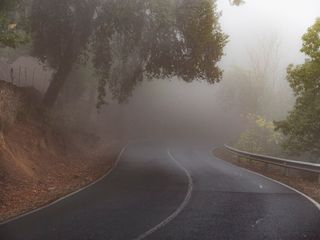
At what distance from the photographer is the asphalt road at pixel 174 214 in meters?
9.25

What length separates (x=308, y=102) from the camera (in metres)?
22.4

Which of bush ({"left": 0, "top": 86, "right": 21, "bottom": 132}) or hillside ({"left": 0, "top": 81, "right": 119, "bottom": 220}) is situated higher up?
bush ({"left": 0, "top": 86, "right": 21, "bottom": 132})

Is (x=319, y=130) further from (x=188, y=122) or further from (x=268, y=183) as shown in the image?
(x=188, y=122)

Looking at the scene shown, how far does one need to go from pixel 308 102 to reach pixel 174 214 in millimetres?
13520

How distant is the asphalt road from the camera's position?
925cm

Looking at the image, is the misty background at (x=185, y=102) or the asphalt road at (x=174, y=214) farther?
the misty background at (x=185, y=102)

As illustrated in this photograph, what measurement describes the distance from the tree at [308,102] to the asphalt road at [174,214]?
5.57 m

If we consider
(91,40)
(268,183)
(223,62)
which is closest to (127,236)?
(268,183)

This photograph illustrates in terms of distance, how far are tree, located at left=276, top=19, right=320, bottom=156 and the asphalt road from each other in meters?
5.57

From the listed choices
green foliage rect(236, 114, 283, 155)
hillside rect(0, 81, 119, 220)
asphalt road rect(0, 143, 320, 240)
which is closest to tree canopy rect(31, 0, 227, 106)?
hillside rect(0, 81, 119, 220)

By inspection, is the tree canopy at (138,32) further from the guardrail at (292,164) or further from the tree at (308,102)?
the guardrail at (292,164)

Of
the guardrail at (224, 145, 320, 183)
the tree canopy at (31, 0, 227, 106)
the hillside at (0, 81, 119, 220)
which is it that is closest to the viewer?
the hillside at (0, 81, 119, 220)

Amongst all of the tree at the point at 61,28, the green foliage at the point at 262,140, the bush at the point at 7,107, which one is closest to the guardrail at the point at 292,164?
the green foliage at the point at 262,140

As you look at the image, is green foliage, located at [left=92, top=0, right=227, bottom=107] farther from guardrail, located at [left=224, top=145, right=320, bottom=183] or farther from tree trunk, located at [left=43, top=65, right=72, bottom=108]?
guardrail, located at [left=224, top=145, right=320, bottom=183]
